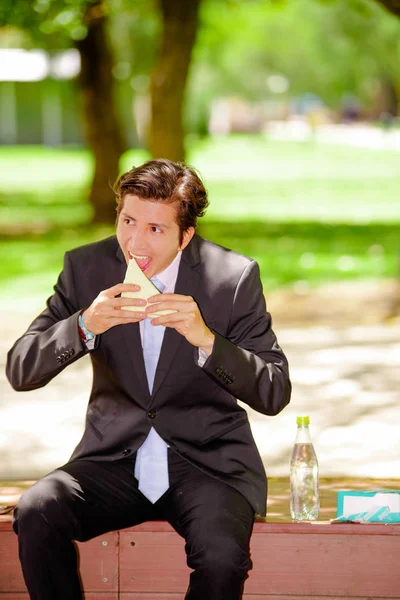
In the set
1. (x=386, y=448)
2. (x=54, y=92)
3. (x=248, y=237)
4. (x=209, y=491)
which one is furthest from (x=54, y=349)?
(x=54, y=92)

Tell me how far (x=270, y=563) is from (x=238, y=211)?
812 inches

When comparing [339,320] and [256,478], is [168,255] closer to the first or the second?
[256,478]

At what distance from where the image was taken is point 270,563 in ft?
12.8

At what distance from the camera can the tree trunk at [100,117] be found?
2014 centimetres

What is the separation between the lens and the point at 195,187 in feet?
12.6

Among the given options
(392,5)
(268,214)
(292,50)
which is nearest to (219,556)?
(392,5)

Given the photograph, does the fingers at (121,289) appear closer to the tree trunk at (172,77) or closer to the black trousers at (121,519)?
the black trousers at (121,519)

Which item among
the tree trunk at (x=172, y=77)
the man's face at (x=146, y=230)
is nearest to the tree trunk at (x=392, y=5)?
the tree trunk at (x=172, y=77)

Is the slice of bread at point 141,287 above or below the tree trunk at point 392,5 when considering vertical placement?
below

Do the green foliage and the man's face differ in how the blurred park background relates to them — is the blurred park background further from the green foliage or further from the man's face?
the man's face

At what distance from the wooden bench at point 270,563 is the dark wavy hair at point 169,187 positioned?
1085 mm

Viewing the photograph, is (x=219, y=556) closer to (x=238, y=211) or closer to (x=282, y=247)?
(x=282, y=247)

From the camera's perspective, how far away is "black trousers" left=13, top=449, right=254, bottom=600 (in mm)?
3439

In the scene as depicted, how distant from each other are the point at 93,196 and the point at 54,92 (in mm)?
37807
